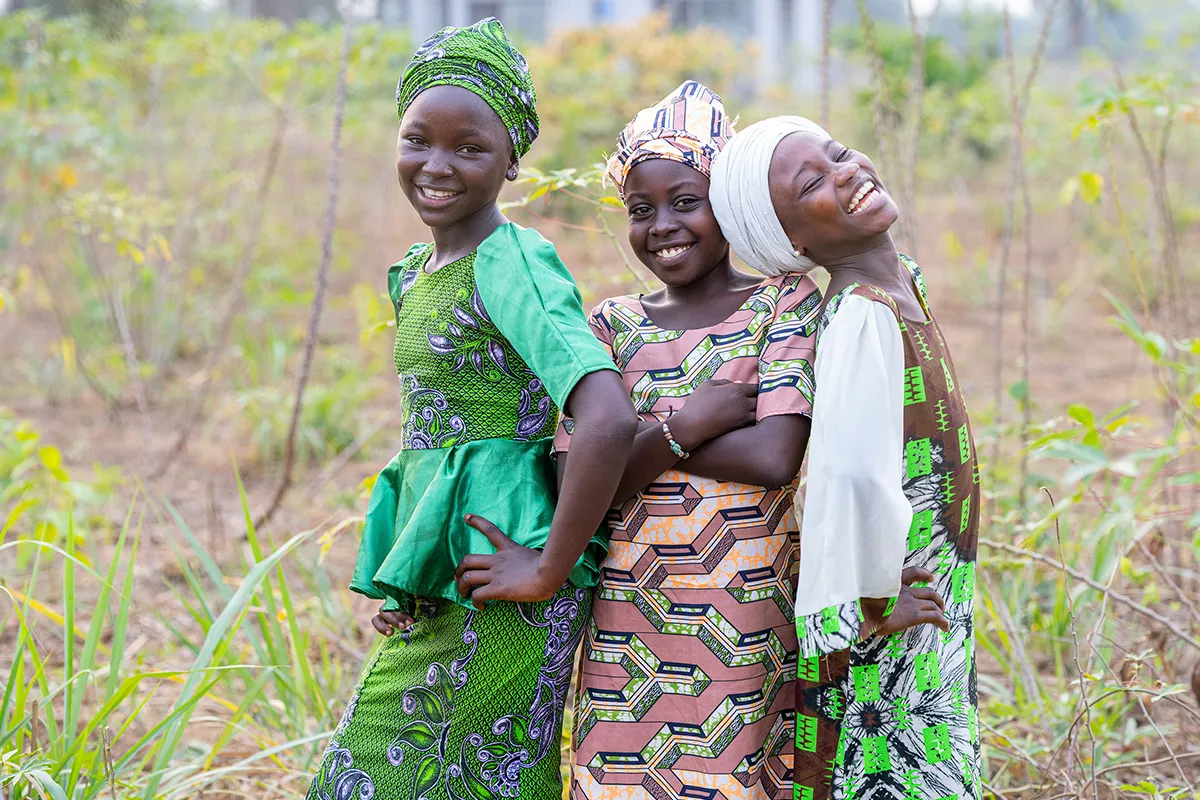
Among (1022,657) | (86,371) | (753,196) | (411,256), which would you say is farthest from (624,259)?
(86,371)

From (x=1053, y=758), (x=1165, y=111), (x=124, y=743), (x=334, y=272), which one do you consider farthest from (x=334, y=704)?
(x=334, y=272)

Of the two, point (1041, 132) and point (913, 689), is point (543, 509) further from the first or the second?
point (1041, 132)

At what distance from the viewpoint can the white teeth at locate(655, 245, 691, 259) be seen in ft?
5.43

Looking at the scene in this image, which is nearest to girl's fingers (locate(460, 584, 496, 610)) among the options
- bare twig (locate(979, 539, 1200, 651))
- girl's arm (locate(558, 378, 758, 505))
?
girl's arm (locate(558, 378, 758, 505))

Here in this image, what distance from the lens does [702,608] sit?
1.61 meters

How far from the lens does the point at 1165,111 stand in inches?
97.9

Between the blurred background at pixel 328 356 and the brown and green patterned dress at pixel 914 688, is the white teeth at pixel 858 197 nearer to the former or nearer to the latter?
the brown and green patterned dress at pixel 914 688

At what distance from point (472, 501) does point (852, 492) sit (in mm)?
551

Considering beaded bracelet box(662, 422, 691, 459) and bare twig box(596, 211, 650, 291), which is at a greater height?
bare twig box(596, 211, 650, 291)

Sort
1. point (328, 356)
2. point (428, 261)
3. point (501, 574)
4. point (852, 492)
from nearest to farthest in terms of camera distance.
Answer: point (852, 492) → point (501, 574) → point (428, 261) → point (328, 356)

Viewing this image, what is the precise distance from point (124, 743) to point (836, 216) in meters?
2.23

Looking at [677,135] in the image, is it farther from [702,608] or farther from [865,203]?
[702,608]

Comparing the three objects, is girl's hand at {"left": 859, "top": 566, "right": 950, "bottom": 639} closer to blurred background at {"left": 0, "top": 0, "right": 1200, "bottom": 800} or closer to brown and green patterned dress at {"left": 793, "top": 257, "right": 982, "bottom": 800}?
brown and green patterned dress at {"left": 793, "top": 257, "right": 982, "bottom": 800}

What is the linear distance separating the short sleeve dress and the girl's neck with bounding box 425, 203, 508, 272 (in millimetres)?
296
